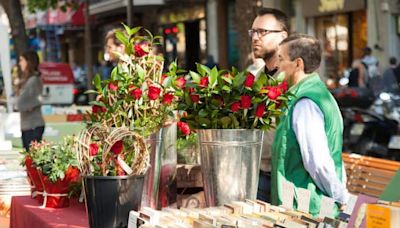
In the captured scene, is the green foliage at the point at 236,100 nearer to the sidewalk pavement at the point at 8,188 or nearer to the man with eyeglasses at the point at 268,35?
the man with eyeglasses at the point at 268,35

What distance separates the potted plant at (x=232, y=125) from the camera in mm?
3707

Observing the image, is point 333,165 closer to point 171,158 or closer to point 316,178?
point 316,178

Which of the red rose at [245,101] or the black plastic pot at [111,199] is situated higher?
the red rose at [245,101]

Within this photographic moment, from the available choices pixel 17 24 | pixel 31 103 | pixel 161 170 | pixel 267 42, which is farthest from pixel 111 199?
pixel 17 24

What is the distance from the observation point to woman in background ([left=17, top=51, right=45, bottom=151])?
30.3 feet

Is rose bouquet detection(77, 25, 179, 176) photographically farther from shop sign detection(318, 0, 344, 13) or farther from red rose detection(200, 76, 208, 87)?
shop sign detection(318, 0, 344, 13)

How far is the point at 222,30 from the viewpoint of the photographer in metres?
27.2

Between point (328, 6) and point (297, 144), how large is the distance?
18.0 metres

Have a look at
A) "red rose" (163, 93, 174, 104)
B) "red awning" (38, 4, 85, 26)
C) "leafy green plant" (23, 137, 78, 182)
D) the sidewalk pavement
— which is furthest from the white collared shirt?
"red awning" (38, 4, 85, 26)

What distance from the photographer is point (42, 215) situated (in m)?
4.44

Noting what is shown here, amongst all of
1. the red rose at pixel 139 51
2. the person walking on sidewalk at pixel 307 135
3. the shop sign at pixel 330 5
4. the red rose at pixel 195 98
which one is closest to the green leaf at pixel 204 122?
the red rose at pixel 195 98

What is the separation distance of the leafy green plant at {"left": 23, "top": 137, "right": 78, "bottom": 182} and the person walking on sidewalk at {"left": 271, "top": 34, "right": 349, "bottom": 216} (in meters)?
1.07

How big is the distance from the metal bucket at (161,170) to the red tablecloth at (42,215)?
338 mm

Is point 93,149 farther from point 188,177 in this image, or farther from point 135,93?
point 188,177
